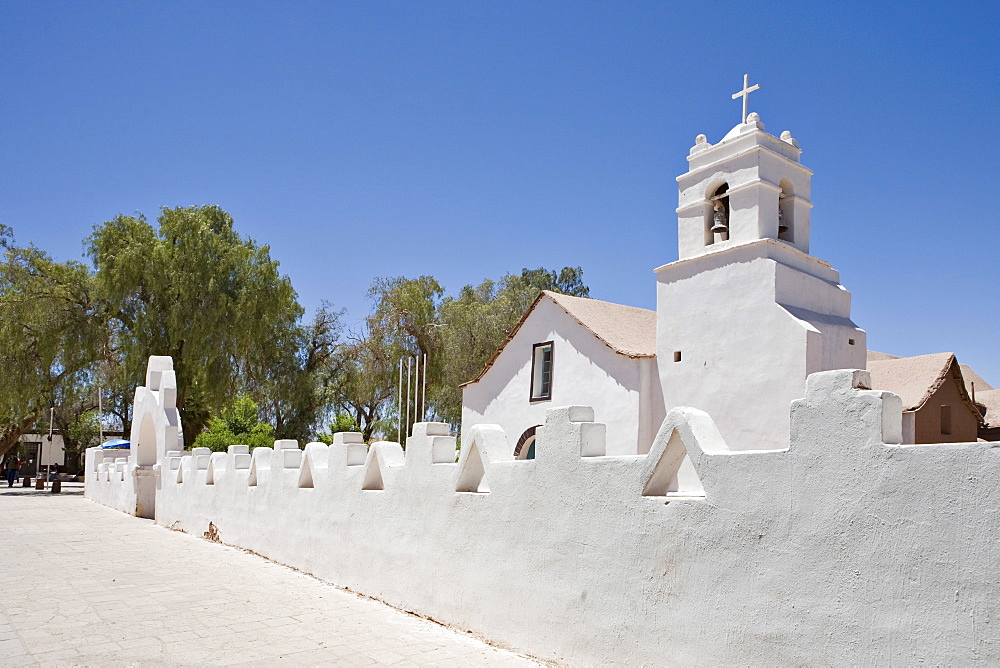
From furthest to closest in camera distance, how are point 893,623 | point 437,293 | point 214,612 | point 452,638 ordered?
point 437,293, point 214,612, point 452,638, point 893,623

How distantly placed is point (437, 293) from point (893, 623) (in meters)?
32.8

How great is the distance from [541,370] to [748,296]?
613 cm

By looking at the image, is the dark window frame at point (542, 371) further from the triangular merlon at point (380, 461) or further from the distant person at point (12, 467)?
the distant person at point (12, 467)

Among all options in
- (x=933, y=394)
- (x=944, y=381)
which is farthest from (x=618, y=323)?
(x=944, y=381)

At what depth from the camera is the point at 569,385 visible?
18.3 metres

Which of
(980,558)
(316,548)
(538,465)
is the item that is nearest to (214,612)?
(316,548)

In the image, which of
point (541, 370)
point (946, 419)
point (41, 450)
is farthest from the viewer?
point (41, 450)

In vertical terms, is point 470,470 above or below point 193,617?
above

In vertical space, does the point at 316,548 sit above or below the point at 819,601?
below

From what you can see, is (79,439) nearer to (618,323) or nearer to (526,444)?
(526,444)

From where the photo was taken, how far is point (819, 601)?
3760 mm

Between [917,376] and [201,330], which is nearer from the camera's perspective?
[917,376]

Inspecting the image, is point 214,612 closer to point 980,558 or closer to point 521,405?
point 980,558

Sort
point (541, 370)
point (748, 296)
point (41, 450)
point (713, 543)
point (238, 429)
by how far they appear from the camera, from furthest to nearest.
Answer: point (41, 450) < point (238, 429) < point (541, 370) < point (748, 296) < point (713, 543)
